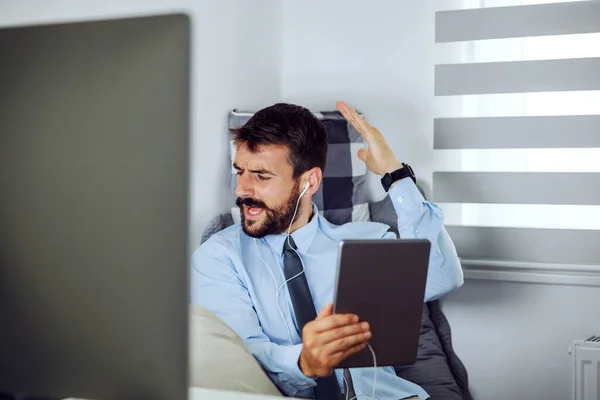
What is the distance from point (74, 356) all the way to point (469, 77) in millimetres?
2246

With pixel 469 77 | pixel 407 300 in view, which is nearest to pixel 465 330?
pixel 469 77

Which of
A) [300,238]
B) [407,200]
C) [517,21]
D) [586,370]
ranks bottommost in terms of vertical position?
Result: [586,370]

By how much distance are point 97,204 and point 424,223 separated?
1.40 meters

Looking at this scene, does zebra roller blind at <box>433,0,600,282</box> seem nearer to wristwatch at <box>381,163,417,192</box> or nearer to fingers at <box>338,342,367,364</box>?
wristwatch at <box>381,163,417,192</box>

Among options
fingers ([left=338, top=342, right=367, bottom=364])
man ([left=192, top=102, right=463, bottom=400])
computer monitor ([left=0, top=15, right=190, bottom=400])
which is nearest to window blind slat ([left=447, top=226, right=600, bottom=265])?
man ([left=192, top=102, right=463, bottom=400])

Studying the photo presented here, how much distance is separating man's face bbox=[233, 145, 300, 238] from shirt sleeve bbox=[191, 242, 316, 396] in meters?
0.14

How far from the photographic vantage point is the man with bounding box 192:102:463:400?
1.68m

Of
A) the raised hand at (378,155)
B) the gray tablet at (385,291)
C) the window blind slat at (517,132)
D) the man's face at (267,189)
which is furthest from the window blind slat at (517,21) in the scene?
the gray tablet at (385,291)

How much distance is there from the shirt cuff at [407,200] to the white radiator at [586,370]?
789mm

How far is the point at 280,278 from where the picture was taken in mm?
1796

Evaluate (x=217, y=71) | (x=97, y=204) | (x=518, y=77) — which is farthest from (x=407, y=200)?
(x=97, y=204)

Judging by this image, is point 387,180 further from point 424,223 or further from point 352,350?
point 352,350

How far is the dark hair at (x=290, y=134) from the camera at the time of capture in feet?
6.21

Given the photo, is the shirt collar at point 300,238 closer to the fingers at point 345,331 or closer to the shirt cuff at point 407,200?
the shirt cuff at point 407,200
